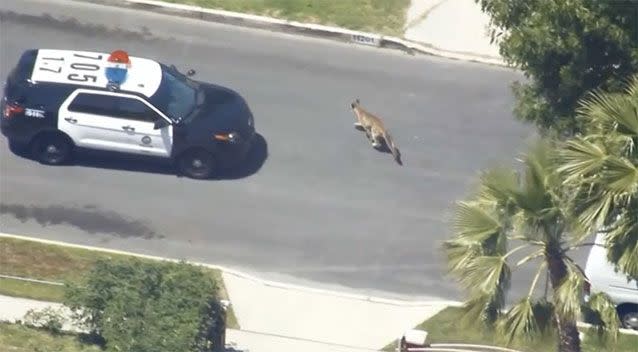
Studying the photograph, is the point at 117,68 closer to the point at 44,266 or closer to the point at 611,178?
the point at 44,266

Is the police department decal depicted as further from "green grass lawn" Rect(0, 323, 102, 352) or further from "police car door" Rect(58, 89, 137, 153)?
"green grass lawn" Rect(0, 323, 102, 352)

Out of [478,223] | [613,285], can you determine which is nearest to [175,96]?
[613,285]

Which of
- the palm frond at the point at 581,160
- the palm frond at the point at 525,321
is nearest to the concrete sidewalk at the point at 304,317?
the palm frond at the point at 525,321

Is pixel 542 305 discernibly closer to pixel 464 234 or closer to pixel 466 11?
pixel 464 234

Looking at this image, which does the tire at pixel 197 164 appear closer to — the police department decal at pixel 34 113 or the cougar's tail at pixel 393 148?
the police department decal at pixel 34 113

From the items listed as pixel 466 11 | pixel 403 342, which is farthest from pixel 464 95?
pixel 403 342
